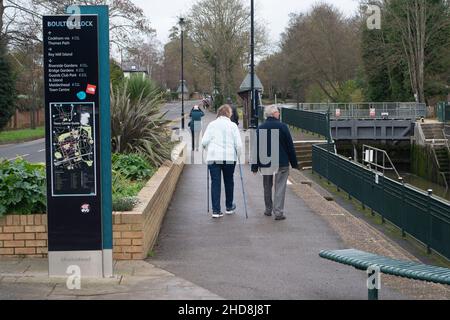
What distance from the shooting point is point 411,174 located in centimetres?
4694

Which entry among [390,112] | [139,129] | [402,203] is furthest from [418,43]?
[402,203]

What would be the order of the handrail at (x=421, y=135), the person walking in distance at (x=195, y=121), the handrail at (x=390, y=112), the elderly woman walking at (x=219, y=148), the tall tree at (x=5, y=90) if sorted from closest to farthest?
the elderly woman walking at (x=219, y=148), the person walking in distance at (x=195, y=121), the tall tree at (x=5, y=90), the handrail at (x=421, y=135), the handrail at (x=390, y=112)

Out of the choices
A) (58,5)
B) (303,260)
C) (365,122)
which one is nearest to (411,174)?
(365,122)

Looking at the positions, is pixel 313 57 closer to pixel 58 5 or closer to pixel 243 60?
pixel 243 60

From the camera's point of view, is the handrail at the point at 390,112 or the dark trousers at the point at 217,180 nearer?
the dark trousers at the point at 217,180

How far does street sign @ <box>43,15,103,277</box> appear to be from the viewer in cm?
675

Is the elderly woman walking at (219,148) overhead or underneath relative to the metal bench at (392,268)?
overhead

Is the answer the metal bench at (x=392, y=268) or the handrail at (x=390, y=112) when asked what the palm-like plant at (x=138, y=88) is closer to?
the metal bench at (x=392, y=268)

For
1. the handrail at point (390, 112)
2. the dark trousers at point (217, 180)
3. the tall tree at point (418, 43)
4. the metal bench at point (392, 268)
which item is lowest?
the metal bench at point (392, 268)

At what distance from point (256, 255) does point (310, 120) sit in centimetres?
2671

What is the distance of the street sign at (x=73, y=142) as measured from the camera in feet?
22.2

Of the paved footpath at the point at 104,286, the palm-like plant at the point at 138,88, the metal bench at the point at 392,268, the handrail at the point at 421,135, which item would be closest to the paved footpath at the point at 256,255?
the paved footpath at the point at 104,286

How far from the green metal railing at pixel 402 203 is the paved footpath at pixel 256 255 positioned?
1454mm

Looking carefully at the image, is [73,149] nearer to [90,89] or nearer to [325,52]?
[90,89]
